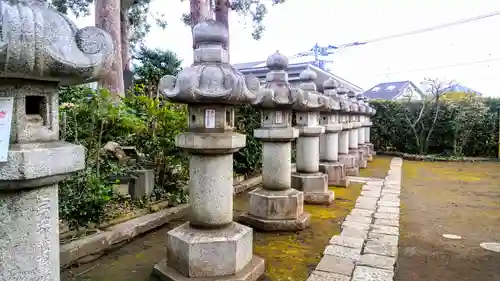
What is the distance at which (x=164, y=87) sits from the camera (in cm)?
295

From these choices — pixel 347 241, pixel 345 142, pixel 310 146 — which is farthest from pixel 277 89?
pixel 345 142

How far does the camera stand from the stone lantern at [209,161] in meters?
2.82

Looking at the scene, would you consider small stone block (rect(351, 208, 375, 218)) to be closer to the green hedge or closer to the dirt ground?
the dirt ground

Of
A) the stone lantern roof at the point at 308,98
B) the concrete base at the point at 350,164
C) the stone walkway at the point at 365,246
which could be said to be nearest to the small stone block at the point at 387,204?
the stone walkway at the point at 365,246

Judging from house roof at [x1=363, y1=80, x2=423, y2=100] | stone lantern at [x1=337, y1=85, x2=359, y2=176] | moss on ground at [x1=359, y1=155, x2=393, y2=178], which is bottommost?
moss on ground at [x1=359, y1=155, x2=393, y2=178]

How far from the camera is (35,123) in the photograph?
Result: 63.3 inches

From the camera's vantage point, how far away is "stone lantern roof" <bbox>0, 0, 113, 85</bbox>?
4.43ft

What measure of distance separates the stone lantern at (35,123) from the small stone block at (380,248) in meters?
3.14

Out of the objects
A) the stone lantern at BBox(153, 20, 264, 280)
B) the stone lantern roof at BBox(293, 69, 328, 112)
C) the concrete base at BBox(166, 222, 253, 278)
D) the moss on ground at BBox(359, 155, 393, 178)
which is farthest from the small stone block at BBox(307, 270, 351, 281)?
the moss on ground at BBox(359, 155, 393, 178)

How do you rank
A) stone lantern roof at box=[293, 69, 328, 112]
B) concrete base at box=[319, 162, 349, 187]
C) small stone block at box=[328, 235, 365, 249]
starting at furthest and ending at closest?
concrete base at box=[319, 162, 349, 187], stone lantern roof at box=[293, 69, 328, 112], small stone block at box=[328, 235, 365, 249]

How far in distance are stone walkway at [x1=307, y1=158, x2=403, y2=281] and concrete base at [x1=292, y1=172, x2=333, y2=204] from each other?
1.73 ft

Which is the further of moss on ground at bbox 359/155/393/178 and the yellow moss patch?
moss on ground at bbox 359/155/393/178

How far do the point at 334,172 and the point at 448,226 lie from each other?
8.00ft

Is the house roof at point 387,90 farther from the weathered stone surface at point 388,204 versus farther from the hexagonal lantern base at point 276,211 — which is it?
the hexagonal lantern base at point 276,211
